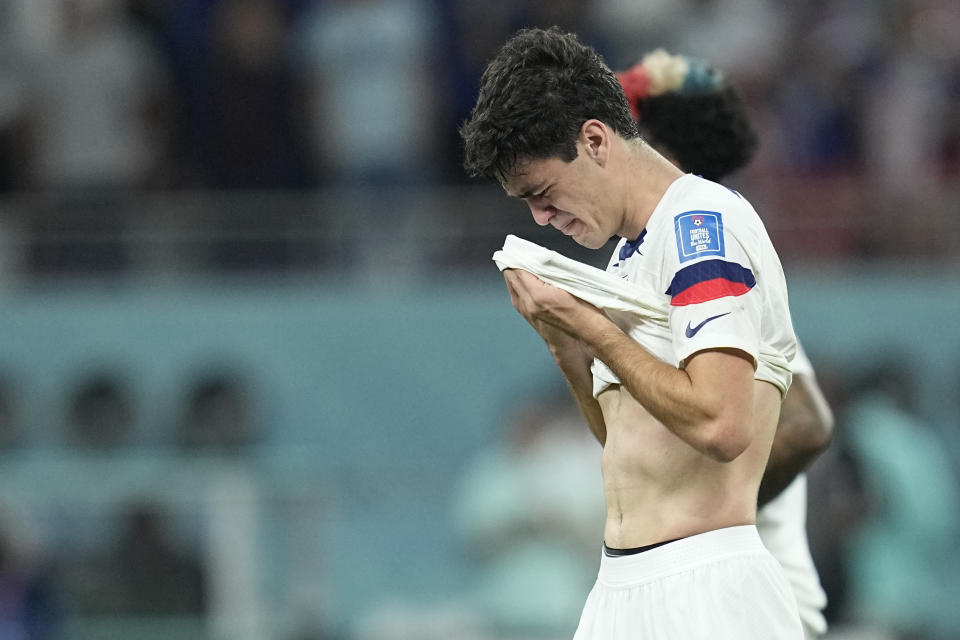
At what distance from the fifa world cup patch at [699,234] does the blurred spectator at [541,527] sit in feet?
16.5

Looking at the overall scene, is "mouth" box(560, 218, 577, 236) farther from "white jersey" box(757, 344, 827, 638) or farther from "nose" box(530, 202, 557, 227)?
"white jersey" box(757, 344, 827, 638)

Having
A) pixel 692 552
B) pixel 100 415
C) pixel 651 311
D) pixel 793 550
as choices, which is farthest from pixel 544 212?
pixel 100 415

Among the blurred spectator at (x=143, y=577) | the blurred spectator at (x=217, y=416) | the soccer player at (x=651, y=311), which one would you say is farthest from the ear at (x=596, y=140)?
the blurred spectator at (x=217, y=416)

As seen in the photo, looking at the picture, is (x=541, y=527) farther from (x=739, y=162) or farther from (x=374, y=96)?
(x=739, y=162)

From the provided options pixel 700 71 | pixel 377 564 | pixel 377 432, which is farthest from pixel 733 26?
pixel 700 71

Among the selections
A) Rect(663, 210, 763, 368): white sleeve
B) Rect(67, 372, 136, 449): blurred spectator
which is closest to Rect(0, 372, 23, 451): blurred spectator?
Rect(67, 372, 136, 449): blurred spectator

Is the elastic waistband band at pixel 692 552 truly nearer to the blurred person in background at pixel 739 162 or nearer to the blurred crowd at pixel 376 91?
the blurred person in background at pixel 739 162

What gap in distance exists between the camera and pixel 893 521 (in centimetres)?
848

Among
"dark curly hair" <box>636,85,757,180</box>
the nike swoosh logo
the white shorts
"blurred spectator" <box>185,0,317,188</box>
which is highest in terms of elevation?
"blurred spectator" <box>185,0,317,188</box>

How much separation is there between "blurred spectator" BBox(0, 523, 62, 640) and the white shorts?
5.65 m

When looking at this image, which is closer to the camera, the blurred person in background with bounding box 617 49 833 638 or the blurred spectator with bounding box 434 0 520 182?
the blurred person in background with bounding box 617 49 833 638

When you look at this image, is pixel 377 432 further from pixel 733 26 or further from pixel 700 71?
pixel 700 71

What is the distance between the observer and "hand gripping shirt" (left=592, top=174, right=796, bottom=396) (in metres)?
3.47

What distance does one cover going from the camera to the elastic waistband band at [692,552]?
3707mm
